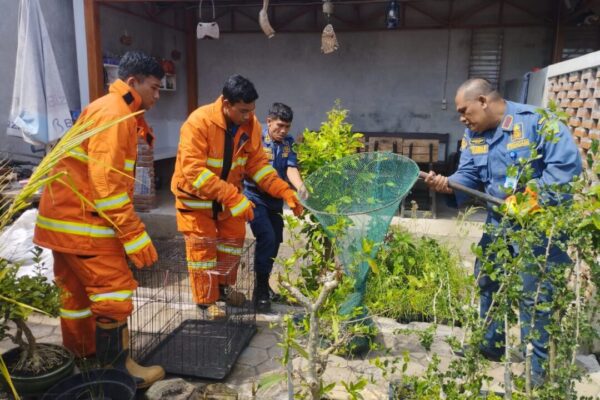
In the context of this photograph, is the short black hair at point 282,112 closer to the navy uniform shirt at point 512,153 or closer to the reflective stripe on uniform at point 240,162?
the reflective stripe on uniform at point 240,162

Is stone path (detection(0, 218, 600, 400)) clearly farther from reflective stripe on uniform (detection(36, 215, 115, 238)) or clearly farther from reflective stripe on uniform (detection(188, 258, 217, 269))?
reflective stripe on uniform (detection(36, 215, 115, 238))

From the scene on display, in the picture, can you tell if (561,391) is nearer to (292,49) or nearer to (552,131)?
(552,131)

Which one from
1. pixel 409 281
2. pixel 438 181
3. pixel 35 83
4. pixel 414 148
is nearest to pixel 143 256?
pixel 438 181

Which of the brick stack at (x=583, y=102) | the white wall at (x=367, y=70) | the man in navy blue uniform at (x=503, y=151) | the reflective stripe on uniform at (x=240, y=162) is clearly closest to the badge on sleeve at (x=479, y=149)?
the man in navy blue uniform at (x=503, y=151)

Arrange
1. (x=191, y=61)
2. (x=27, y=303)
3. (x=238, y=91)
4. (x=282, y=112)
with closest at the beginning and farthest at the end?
(x=27, y=303) < (x=238, y=91) < (x=282, y=112) < (x=191, y=61)

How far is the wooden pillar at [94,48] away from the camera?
19.6 ft

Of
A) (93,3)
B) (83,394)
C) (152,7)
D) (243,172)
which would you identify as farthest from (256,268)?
(152,7)

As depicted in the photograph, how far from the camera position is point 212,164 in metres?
3.68

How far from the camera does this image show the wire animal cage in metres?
3.25

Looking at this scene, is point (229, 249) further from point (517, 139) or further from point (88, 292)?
point (517, 139)

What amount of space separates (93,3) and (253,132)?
3.59 meters

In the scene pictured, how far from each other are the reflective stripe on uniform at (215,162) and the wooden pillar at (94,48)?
3.31 m

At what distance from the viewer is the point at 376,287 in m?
4.18

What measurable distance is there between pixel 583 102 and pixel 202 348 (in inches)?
153
